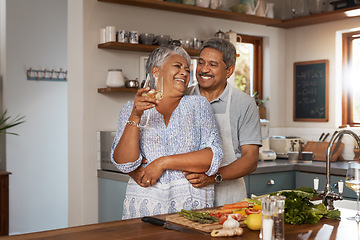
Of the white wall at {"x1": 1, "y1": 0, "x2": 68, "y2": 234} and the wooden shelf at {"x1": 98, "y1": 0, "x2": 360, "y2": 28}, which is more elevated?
the wooden shelf at {"x1": 98, "y1": 0, "x2": 360, "y2": 28}

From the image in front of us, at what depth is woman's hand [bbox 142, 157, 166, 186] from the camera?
2.20 m

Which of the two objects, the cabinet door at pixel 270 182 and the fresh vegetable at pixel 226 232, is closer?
the fresh vegetable at pixel 226 232

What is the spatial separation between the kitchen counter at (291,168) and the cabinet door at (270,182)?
0.13 ft

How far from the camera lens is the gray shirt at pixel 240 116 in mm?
2646

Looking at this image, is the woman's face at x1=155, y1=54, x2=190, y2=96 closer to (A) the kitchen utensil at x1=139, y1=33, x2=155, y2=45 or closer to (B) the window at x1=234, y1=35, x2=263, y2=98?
(A) the kitchen utensil at x1=139, y1=33, x2=155, y2=45

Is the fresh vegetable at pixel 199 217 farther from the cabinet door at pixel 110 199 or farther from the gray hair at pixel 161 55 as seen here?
the cabinet door at pixel 110 199

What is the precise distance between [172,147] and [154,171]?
0.49ft

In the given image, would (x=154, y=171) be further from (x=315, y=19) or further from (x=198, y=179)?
(x=315, y=19)

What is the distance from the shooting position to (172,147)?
228 cm

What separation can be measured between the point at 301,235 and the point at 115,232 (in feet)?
2.24

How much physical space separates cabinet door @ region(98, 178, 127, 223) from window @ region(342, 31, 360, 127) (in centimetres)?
241

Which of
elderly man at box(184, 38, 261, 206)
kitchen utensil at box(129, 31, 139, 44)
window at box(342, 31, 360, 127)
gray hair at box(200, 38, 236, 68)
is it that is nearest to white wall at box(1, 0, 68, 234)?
kitchen utensil at box(129, 31, 139, 44)

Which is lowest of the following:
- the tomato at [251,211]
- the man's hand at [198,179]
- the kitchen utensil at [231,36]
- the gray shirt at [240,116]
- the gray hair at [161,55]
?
the tomato at [251,211]

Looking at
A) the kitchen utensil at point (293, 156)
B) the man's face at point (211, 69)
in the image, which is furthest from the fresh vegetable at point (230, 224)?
the kitchen utensil at point (293, 156)
